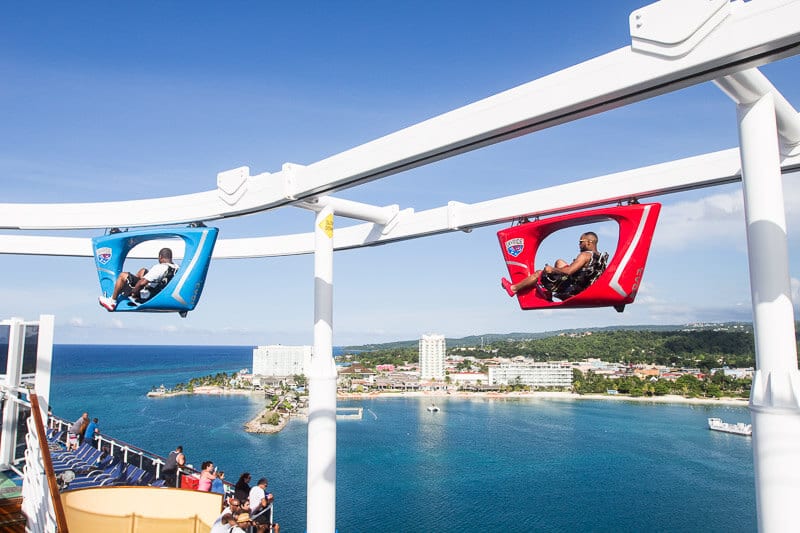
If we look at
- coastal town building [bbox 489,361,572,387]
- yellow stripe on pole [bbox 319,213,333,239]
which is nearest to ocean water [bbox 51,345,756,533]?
coastal town building [bbox 489,361,572,387]

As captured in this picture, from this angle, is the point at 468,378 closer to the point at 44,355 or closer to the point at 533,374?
the point at 533,374

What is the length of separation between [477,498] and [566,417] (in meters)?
33.7

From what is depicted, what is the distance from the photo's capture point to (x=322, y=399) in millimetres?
4195

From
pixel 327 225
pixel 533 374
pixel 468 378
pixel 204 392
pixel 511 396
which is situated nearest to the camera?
pixel 327 225

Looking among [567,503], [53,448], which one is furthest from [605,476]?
[53,448]

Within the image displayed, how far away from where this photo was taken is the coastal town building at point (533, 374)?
283 ft

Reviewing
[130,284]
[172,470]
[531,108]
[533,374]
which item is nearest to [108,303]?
[130,284]

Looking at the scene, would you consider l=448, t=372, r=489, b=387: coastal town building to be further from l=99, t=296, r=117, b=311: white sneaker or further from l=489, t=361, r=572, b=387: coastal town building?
l=99, t=296, r=117, b=311: white sneaker

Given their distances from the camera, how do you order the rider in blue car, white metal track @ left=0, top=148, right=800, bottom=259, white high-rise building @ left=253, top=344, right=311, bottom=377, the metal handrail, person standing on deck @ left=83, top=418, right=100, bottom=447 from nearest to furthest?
the metal handrail → white metal track @ left=0, top=148, right=800, bottom=259 → the rider in blue car → person standing on deck @ left=83, top=418, right=100, bottom=447 → white high-rise building @ left=253, top=344, right=311, bottom=377

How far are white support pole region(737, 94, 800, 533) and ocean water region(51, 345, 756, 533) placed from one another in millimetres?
25617

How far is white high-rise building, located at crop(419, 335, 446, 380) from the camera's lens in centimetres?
9550

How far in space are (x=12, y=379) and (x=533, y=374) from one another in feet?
286

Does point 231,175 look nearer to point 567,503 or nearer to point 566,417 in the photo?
point 567,503

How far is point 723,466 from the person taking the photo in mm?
36938
